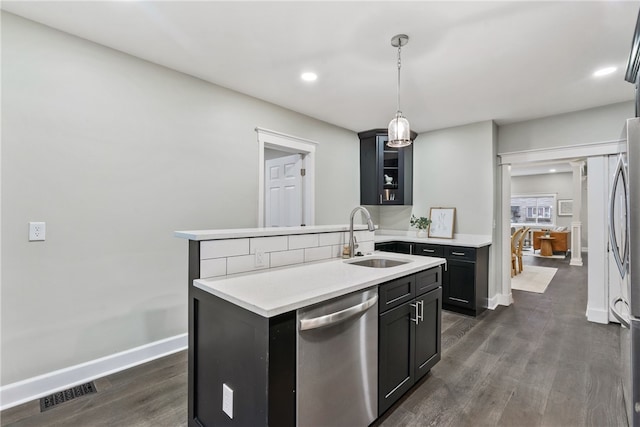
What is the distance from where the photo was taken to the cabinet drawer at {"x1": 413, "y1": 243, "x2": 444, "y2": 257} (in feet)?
12.9

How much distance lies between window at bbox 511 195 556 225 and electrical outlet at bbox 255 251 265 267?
11.5m

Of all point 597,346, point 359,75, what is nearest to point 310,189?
point 359,75

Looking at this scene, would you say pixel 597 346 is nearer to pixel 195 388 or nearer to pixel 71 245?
pixel 195 388

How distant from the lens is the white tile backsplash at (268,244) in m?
1.83

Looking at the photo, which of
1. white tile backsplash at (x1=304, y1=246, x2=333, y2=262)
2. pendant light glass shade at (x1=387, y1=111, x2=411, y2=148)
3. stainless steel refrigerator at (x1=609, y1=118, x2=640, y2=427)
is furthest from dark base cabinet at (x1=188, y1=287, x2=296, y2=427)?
stainless steel refrigerator at (x1=609, y1=118, x2=640, y2=427)

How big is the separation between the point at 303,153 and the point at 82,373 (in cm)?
315

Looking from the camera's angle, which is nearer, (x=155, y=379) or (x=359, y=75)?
(x=155, y=379)

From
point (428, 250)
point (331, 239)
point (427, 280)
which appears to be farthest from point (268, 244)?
point (428, 250)

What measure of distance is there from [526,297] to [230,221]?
4.47 m

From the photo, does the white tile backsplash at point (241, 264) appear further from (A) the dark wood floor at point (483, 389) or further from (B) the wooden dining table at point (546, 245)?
(B) the wooden dining table at point (546, 245)

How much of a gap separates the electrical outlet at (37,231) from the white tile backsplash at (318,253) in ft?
6.01

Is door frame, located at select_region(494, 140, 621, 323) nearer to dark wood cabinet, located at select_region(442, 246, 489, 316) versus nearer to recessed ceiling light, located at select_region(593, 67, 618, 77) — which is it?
dark wood cabinet, located at select_region(442, 246, 489, 316)

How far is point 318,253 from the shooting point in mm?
2258

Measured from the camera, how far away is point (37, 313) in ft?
6.70
